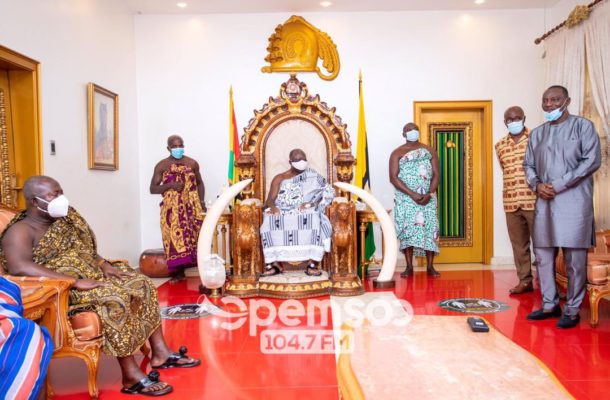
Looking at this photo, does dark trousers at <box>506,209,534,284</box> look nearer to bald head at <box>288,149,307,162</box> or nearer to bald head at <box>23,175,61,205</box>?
bald head at <box>288,149,307,162</box>

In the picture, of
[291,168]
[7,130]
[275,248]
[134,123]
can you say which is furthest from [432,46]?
[7,130]

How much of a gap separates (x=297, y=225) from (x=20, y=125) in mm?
2704

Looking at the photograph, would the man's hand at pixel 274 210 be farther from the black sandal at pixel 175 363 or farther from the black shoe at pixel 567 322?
the black shoe at pixel 567 322

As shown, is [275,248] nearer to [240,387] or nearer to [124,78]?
[240,387]

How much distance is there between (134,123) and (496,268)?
5.17 metres

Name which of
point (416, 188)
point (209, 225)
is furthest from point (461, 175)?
point (209, 225)

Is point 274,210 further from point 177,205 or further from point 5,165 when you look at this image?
point 5,165

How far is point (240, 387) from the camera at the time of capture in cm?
285

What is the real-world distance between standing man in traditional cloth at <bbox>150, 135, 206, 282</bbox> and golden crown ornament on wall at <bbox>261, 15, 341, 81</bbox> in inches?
73.0

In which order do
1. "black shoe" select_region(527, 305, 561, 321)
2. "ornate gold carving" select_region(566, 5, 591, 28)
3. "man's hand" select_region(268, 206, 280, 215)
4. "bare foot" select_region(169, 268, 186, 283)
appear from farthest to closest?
"bare foot" select_region(169, 268, 186, 283)
"ornate gold carving" select_region(566, 5, 591, 28)
"man's hand" select_region(268, 206, 280, 215)
"black shoe" select_region(527, 305, 561, 321)

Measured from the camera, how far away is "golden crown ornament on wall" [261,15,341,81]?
22.8ft

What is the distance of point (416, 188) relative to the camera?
6027 millimetres

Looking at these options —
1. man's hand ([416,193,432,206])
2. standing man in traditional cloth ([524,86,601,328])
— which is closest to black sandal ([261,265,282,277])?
man's hand ([416,193,432,206])

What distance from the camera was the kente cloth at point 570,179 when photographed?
3729 millimetres
